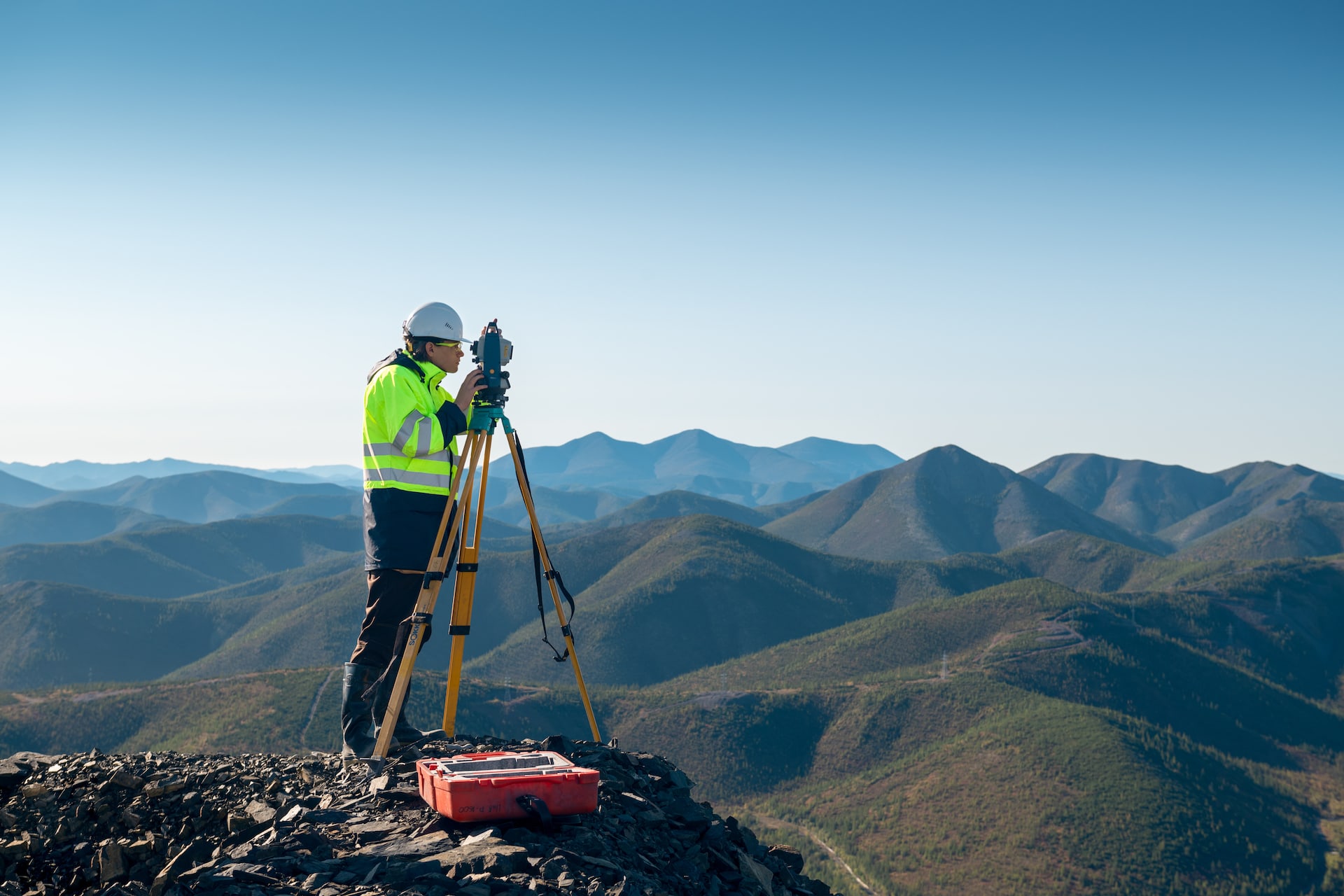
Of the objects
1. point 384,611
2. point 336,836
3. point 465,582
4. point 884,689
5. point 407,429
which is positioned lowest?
point 884,689

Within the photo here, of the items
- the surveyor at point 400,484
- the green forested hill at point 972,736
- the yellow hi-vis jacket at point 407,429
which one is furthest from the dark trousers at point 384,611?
the green forested hill at point 972,736

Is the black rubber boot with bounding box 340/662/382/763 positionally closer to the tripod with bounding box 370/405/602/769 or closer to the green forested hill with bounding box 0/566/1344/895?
the tripod with bounding box 370/405/602/769

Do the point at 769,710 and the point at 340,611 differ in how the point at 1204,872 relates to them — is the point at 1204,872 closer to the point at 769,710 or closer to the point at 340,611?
the point at 769,710

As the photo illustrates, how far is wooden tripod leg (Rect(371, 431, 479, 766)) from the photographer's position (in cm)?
903

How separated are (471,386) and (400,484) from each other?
48.4 inches

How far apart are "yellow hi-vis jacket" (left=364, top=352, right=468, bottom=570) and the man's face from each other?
224mm

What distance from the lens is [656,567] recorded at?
480ft

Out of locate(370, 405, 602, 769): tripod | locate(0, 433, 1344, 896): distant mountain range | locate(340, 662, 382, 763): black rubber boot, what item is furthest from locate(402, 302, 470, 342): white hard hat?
locate(0, 433, 1344, 896): distant mountain range

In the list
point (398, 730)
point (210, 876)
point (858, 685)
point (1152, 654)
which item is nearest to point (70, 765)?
point (398, 730)

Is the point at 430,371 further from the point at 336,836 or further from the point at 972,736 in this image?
the point at 972,736

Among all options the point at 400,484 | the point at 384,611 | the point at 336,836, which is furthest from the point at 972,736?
the point at 336,836

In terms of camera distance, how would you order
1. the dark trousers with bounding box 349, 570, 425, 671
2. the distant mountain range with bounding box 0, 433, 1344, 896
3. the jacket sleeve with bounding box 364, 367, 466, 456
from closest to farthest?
the jacket sleeve with bounding box 364, 367, 466, 456 < the dark trousers with bounding box 349, 570, 425, 671 < the distant mountain range with bounding box 0, 433, 1344, 896

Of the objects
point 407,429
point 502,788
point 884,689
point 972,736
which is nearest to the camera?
point 502,788

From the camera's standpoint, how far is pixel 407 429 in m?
9.47
